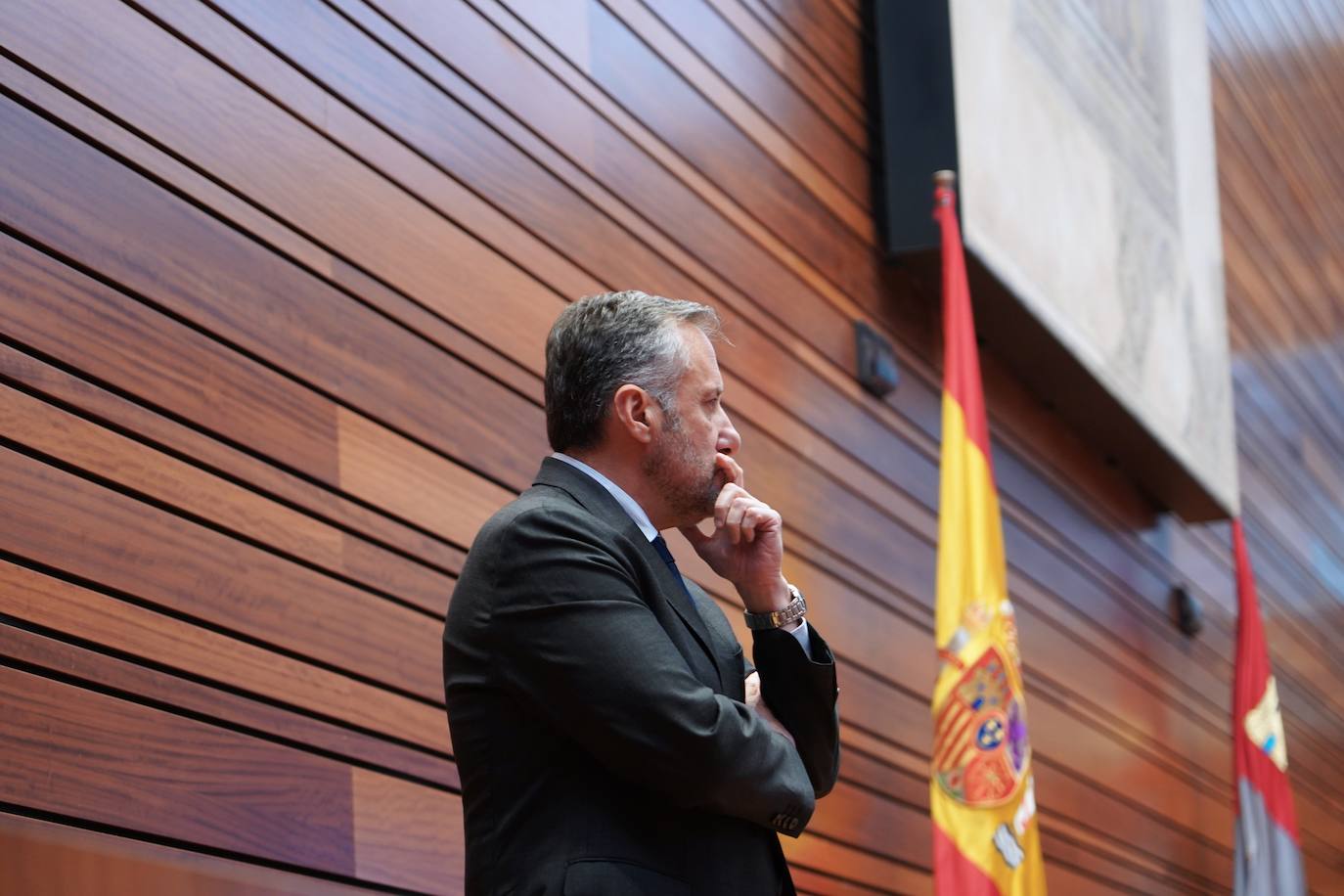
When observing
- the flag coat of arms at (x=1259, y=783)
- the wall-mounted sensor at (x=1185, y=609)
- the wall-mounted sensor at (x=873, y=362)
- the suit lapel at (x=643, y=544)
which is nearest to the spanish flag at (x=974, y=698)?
the wall-mounted sensor at (x=873, y=362)

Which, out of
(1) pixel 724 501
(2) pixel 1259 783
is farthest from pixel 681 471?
(2) pixel 1259 783

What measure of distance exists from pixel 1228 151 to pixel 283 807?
5.78 metres

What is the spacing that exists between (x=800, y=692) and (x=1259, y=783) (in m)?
3.86

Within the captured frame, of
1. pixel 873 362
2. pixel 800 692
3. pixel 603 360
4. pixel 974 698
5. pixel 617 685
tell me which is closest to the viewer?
pixel 617 685

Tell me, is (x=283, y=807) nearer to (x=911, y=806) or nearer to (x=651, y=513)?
(x=651, y=513)

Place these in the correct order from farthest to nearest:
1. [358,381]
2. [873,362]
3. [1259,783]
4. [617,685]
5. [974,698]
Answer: [1259,783], [873,362], [974,698], [358,381], [617,685]

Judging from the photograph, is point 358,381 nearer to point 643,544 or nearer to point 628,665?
point 643,544

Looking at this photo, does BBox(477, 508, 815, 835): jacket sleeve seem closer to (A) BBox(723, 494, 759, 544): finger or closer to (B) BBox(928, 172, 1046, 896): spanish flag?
(A) BBox(723, 494, 759, 544): finger

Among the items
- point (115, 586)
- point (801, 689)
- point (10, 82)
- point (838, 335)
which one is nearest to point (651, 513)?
point (801, 689)

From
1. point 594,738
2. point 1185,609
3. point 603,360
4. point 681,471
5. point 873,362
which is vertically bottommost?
point 594,738

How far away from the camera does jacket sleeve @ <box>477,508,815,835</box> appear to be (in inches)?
59.4

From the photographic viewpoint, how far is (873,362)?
4.05 m

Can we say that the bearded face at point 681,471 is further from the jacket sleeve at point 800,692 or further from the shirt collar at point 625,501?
the jacket sleeve at point 800,692

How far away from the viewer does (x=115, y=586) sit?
202cm
